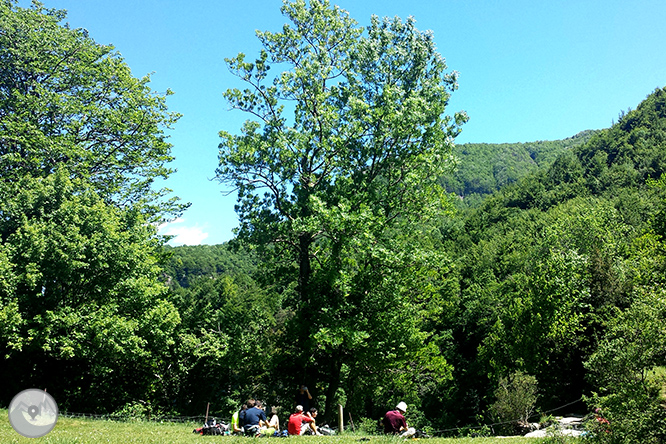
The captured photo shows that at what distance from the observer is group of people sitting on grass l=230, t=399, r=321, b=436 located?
14.6 meters

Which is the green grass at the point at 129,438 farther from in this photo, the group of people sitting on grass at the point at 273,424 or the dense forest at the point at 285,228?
the dense forest at the point at 285,228

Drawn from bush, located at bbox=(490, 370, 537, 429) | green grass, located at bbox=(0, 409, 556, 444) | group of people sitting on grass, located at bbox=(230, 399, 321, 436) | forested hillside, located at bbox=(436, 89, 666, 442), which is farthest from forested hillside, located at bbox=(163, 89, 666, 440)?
group of people sitting on grass, located at bbox=(230, 399, 321, 436)

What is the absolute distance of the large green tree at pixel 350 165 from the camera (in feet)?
66.8

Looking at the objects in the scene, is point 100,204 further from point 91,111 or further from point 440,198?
point 440,198

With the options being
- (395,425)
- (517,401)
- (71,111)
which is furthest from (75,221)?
(517,401)

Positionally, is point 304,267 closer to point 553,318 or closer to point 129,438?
point 129,438

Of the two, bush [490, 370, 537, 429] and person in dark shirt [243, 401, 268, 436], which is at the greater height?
person in dark shirt [243, 401, 268, 436]

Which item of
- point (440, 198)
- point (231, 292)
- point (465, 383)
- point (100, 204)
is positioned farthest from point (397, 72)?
point (231, 292)

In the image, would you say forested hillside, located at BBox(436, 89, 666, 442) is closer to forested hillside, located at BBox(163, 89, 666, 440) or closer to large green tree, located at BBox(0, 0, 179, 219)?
forested hillside, located at BBox(163, 89, 666, 440)

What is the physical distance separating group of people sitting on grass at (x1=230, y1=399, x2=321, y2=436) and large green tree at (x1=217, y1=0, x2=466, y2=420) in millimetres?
4165

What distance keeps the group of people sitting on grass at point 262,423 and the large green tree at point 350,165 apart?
13.7ft

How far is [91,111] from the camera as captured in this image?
2717 cm

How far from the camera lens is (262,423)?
1484 centimetres

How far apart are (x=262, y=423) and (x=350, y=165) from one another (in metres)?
11.2
